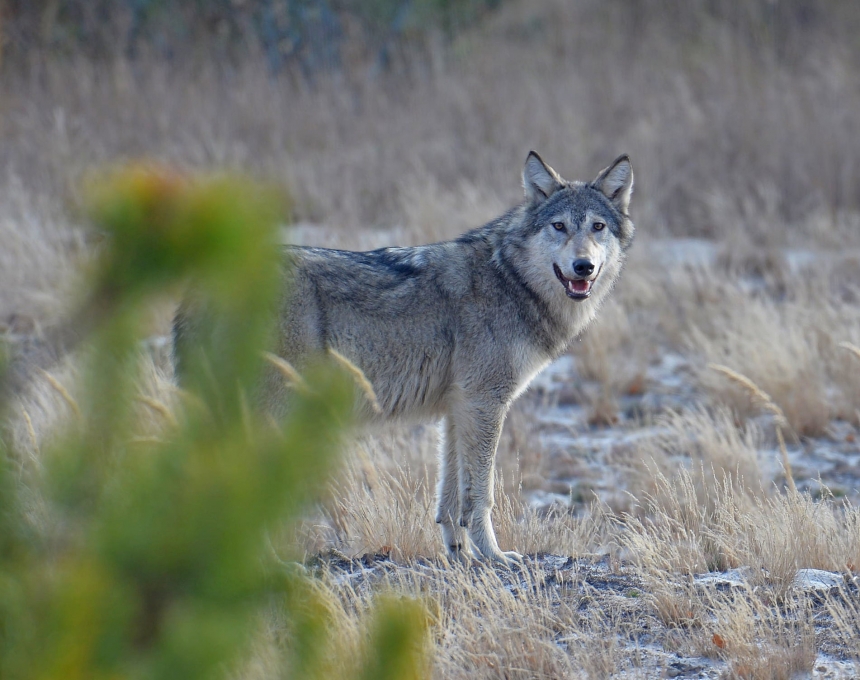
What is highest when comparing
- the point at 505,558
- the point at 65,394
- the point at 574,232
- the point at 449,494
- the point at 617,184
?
the point at 617,184

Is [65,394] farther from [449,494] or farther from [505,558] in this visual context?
[449,494]

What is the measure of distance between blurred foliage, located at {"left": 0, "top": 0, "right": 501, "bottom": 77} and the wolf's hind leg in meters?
9.57

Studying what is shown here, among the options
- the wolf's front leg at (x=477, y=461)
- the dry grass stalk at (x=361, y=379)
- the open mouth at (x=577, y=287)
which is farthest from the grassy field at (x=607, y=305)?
the open mouth at (x=577, y=287)

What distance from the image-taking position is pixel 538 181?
5.18 meters

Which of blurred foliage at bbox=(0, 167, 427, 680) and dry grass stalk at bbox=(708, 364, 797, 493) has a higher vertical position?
blurred foliage at bbox=(0, 167, 427, 680)

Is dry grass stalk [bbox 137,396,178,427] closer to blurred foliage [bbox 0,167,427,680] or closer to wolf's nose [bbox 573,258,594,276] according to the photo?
blurred foliage [bbox 0,167,427,680]

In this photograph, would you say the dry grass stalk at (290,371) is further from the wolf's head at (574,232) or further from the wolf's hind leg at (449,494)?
the wolf's head at (574,232)

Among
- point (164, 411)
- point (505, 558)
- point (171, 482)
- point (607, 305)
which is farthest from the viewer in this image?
point (607, 305)

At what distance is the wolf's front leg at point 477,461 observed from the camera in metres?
4.66

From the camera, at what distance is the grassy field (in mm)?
3371

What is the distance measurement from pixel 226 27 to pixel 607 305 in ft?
26.2

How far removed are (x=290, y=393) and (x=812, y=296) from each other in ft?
21.0

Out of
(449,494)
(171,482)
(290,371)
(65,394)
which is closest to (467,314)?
(449,494)

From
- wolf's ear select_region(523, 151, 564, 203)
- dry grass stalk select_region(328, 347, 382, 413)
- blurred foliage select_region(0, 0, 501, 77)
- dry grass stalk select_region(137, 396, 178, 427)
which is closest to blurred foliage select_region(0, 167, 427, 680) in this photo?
dry grass stalk select_region(137, 396, 178, 427)
